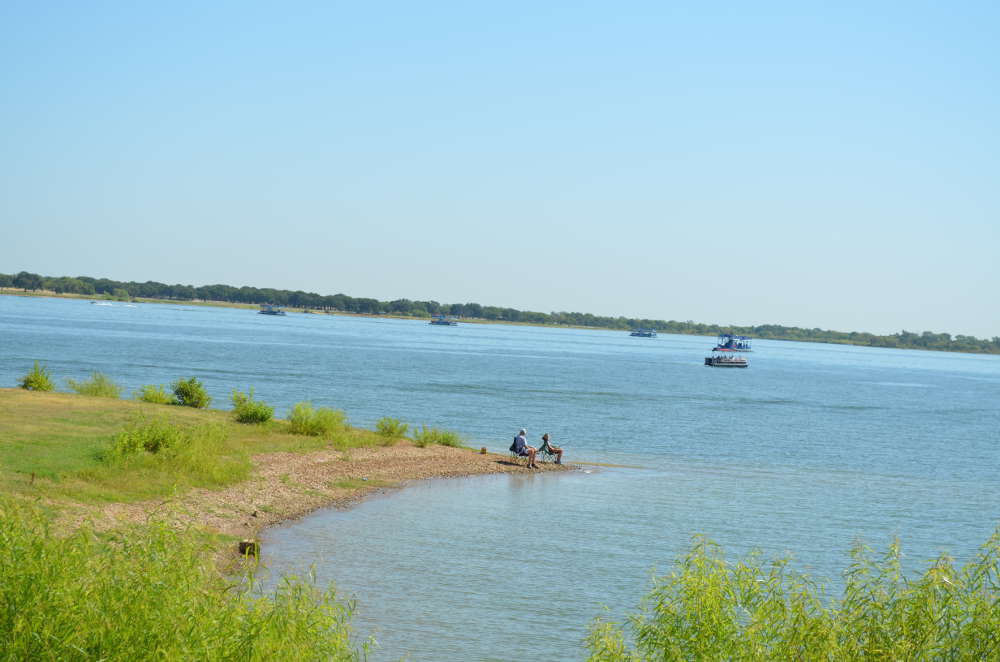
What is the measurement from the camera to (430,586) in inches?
840

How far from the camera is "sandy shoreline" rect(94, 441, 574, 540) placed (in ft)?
78.9

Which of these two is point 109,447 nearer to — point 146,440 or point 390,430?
point 146,440

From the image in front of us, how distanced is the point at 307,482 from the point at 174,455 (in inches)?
185

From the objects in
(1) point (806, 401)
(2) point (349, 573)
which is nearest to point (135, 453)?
(2) point (349, 573)

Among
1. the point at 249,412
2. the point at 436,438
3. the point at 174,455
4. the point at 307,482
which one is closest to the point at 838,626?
the point at 174,455

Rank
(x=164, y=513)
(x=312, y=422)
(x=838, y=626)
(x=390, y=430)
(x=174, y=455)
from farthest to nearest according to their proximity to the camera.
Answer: (x=390, y=430) → (x=312, y=422) → (x=174, y=455) → (x=164, y=513) → (x=838, y=626)

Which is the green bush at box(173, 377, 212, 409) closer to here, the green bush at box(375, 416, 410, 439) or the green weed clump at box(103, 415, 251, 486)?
the green bush at box(375, 416, 410, 439)

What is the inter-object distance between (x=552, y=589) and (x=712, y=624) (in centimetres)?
1101

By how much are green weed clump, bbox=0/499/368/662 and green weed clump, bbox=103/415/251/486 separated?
14635 mm

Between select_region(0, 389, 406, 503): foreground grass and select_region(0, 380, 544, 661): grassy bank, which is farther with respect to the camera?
select_region(0, 389, 406, 503): foreground grass

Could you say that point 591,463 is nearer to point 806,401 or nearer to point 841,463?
point 841,463

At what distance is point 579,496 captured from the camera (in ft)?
113

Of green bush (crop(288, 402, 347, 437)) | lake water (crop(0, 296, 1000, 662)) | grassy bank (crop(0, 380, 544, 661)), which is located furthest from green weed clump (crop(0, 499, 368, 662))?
green bush (crop(288, 402, 347, 437))

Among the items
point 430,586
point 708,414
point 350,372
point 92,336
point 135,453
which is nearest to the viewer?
point 430,586
